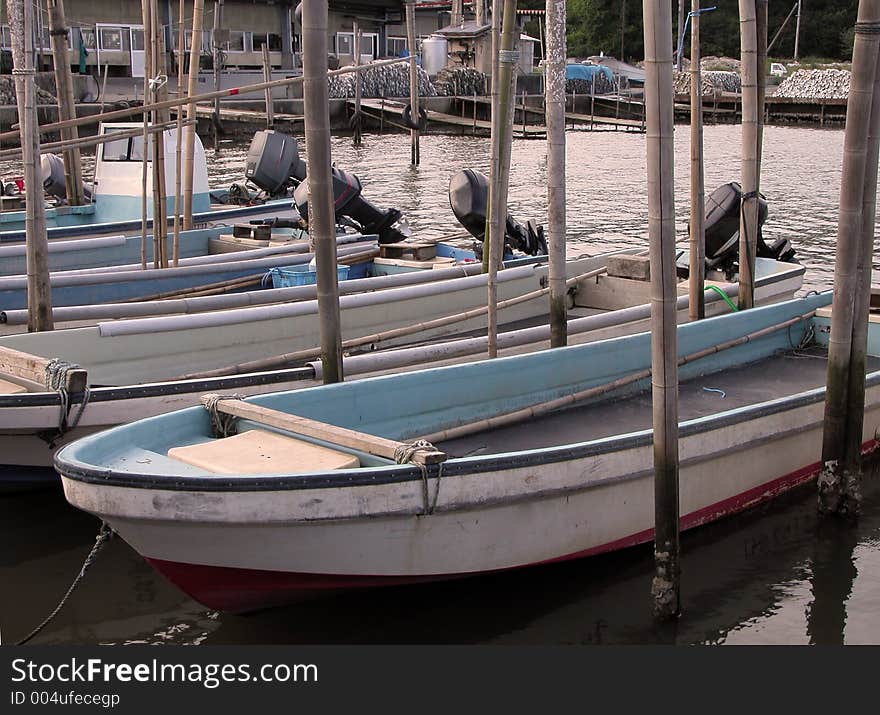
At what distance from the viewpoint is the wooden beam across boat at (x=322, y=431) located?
20.3ft

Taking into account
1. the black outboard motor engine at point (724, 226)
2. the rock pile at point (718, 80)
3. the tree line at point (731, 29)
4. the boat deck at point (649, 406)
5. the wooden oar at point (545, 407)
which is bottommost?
the boat deck at point (649, 406)

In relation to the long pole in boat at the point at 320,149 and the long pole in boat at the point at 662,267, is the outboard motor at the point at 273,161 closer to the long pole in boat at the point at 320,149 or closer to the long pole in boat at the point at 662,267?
the long pole in boat at the point at 320,149

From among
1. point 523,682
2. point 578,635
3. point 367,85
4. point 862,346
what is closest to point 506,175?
point 862,346

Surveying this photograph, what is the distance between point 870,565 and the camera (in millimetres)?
7652

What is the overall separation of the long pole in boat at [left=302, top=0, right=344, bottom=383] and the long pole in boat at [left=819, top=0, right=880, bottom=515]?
10.5 feet

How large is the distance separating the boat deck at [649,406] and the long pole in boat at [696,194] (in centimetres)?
77

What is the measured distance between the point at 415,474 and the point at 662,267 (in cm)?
172

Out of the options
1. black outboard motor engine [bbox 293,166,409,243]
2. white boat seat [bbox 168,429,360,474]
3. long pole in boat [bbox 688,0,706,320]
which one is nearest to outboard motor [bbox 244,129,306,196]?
black outboard motor engine [bbox 293,166,409,243]

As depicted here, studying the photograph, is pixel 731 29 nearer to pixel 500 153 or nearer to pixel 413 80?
pixel 413 80

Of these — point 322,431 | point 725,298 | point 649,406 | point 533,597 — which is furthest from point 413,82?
point 322,431

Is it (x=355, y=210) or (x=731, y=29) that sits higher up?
(x=731, y=29)

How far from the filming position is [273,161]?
16.2 meters

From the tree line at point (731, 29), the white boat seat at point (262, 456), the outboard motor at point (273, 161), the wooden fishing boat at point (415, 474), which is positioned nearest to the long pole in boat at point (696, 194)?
the wooden fishing boat at point (415, 474)

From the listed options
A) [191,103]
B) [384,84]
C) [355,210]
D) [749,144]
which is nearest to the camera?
[749,144]
